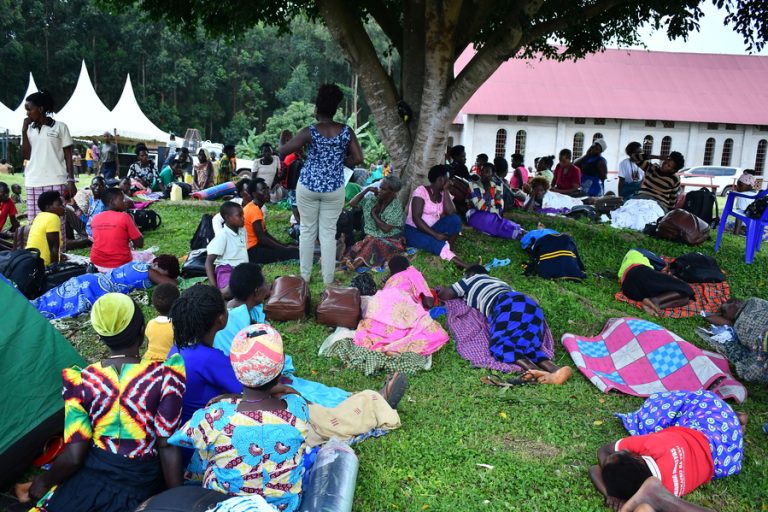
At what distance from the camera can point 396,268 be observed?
5.93 metres

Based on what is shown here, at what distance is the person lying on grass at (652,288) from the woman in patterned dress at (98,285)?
524 centimetres

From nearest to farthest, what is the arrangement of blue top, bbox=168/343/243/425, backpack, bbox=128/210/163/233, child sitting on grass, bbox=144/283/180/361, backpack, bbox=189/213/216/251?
blue top, bbox=168/343/243/425 < child sitting on grass, bbox=144/283/180/361 < backpack, bbox=189/213/216/251 < backpack, bbox=128/210/163/233

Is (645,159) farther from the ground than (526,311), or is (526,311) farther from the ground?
(645,159)

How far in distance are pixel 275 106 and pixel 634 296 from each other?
143 ft

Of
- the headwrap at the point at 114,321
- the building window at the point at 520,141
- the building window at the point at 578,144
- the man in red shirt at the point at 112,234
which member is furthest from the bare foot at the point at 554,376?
the building window at the point at 578,144

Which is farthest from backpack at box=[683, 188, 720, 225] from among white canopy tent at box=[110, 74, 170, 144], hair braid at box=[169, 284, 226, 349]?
white canopy tent at box=[110, 74, 170, 144]

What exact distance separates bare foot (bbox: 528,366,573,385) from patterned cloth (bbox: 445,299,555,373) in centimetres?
19

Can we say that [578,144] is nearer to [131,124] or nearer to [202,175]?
[131,124]

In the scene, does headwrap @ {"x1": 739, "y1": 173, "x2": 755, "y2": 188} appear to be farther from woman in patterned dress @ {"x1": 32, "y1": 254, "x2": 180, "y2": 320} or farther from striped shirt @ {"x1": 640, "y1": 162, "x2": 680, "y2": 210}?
woman in patterned dress @ {"x1": 32, "y1": 254, "x2": 180, "y2": 320}

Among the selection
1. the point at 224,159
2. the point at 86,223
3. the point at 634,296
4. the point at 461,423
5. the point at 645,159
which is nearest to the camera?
the point at 461,423

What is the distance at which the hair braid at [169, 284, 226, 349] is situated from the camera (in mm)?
3408

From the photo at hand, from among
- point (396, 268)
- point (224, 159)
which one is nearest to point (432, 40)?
point (396, 268)

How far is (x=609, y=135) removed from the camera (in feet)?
102

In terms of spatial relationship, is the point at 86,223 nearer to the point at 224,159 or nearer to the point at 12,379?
the point at 224,159
